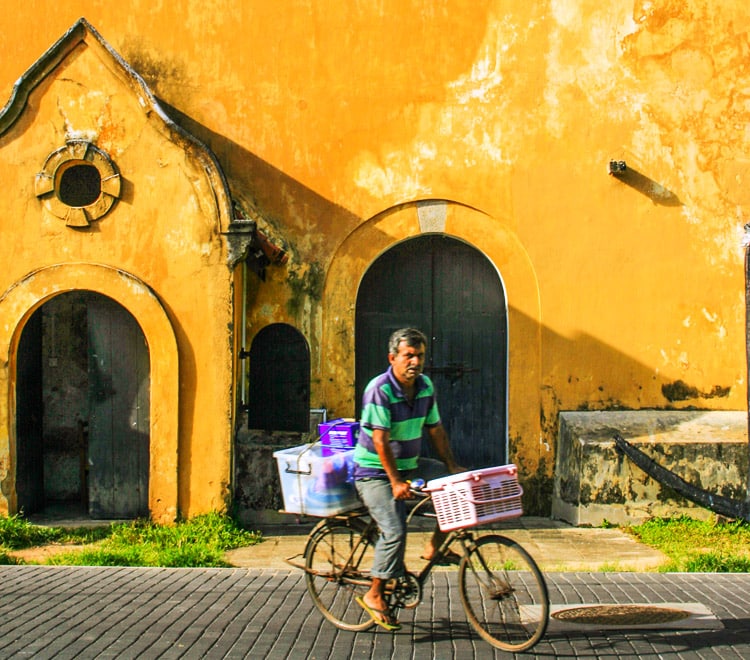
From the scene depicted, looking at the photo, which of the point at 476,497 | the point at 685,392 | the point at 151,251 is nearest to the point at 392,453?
the point at 476,497

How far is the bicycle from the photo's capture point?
5551mm

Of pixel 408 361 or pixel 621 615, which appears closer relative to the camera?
pixel 408 361

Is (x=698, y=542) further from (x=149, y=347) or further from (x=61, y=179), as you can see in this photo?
(x=61, y=179)

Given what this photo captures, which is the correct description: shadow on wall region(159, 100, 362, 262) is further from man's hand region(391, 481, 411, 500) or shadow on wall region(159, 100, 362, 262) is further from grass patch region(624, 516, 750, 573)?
man's hand region(391, 481, 411, 500)

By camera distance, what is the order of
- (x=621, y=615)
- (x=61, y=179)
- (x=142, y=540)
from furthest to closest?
(x=61, y=179) < (x=142, y=540) < (x=621, y=615)

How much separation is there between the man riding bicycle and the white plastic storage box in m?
0.17

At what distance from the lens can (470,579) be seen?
5.78m

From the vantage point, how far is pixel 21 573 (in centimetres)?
789

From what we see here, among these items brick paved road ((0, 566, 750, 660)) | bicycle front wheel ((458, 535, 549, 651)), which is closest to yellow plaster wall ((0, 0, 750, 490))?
brick paved road ((0, 566, 750, 660))

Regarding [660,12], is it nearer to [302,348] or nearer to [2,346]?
[302,348]

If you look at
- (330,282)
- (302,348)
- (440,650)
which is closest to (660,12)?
(330,282)

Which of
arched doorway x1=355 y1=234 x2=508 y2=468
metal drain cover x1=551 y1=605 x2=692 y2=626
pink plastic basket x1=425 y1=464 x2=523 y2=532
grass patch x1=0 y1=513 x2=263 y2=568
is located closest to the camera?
pink plastic basket x1=425 y1=464 x2=523 y2=532

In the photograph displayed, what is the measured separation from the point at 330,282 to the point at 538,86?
3335 mm

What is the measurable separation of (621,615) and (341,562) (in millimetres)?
1846
